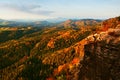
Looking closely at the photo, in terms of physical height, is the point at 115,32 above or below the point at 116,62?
above

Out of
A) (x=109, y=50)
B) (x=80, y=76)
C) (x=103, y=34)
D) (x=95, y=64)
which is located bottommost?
(x=80, y=76)

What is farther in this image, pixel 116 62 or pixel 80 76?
pixel 80 76

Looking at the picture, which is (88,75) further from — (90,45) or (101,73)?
(90,45)

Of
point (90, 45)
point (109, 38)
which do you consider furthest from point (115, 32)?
point (90, 45)

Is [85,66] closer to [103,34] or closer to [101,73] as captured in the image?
[101,73]

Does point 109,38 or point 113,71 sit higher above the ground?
point 109,38

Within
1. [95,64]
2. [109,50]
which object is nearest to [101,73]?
[95,64]

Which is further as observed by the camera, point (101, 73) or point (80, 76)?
point (80, 76)

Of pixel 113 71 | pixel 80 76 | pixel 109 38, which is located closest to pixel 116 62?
pixel 113 71
